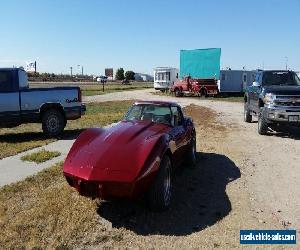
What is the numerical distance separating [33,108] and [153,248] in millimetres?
8909

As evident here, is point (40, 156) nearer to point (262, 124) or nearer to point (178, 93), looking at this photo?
point (262, 124)

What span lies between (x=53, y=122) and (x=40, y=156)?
3641mm

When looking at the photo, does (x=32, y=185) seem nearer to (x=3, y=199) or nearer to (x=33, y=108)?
(x=3, y=199)

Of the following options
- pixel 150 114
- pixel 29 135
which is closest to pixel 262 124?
pixel 150 114

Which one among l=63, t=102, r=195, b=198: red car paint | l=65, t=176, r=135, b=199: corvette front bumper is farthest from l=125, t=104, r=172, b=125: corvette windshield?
l=65, t=176, r=135, b=199: corvette front bumper

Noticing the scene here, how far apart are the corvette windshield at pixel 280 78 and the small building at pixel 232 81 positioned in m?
23.9

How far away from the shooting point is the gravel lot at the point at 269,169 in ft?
20.3

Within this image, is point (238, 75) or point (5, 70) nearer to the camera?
point (5, 70)

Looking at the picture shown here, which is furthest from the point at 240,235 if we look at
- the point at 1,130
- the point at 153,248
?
the point at 1,130

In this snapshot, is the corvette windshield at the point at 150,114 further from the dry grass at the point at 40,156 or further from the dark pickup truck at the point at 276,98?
the dark pickup truck at the point at 276,98

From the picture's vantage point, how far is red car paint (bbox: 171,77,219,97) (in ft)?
122

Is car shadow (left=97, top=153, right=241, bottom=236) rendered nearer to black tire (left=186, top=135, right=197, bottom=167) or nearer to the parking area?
the parking area

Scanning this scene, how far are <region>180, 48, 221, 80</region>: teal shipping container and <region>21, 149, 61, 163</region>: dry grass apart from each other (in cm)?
3072

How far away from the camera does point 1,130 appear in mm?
14805
